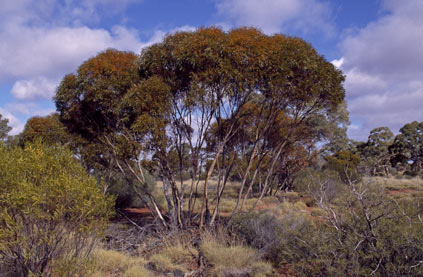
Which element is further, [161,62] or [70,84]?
[70,84]

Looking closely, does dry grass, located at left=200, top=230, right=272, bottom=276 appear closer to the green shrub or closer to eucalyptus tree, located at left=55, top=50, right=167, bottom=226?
eucalyptus tree, located at left=55, top=50, right=167, bottom=226

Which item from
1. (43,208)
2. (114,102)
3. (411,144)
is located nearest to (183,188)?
(114,102)

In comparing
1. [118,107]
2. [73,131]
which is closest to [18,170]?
[118,107]

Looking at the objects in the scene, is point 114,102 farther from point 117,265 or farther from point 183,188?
point 117,265

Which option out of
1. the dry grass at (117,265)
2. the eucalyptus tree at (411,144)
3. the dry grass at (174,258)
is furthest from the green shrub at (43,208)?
the eucalyptus tree at (411,144)

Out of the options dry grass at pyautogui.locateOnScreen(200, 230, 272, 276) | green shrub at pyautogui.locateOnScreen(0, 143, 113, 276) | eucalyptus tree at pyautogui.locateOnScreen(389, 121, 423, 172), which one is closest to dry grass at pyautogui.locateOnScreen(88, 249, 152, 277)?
green shrub at pyautogui.locateOnScreen(0, 143, 113, 276)

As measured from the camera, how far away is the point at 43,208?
191 inches

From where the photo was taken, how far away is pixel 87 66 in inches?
391

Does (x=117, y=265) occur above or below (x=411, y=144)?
below

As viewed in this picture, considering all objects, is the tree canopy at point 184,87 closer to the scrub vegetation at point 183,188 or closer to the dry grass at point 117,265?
the scrub vegetation at point 183,188

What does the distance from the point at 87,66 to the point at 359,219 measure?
8.12 m

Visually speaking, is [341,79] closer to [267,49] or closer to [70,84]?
[267,49]

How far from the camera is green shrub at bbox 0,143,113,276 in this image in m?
4.66

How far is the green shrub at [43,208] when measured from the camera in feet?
15.3
